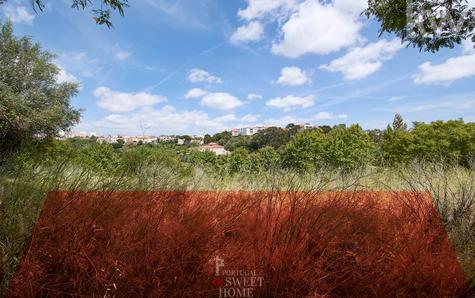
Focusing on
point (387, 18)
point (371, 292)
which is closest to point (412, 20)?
point (387, 18)

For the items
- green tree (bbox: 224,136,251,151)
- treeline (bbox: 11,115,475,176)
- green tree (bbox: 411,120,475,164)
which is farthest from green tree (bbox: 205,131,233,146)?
green tree (bbox: 411,120,475,164)

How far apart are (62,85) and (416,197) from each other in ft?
66.4

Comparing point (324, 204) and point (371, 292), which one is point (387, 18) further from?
point (371, 292)

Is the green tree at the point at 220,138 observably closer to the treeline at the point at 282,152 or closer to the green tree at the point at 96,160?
the treeline at the point at 282,152

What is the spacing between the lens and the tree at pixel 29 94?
49.5 feet

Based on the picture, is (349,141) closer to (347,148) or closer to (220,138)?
(347,148)

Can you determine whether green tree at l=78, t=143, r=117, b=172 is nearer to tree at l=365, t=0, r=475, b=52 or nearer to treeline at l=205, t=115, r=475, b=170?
tree at l=365, t=0, r=475, b=52

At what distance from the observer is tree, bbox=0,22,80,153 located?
1510cm

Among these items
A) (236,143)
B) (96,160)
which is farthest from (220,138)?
(96,160)
